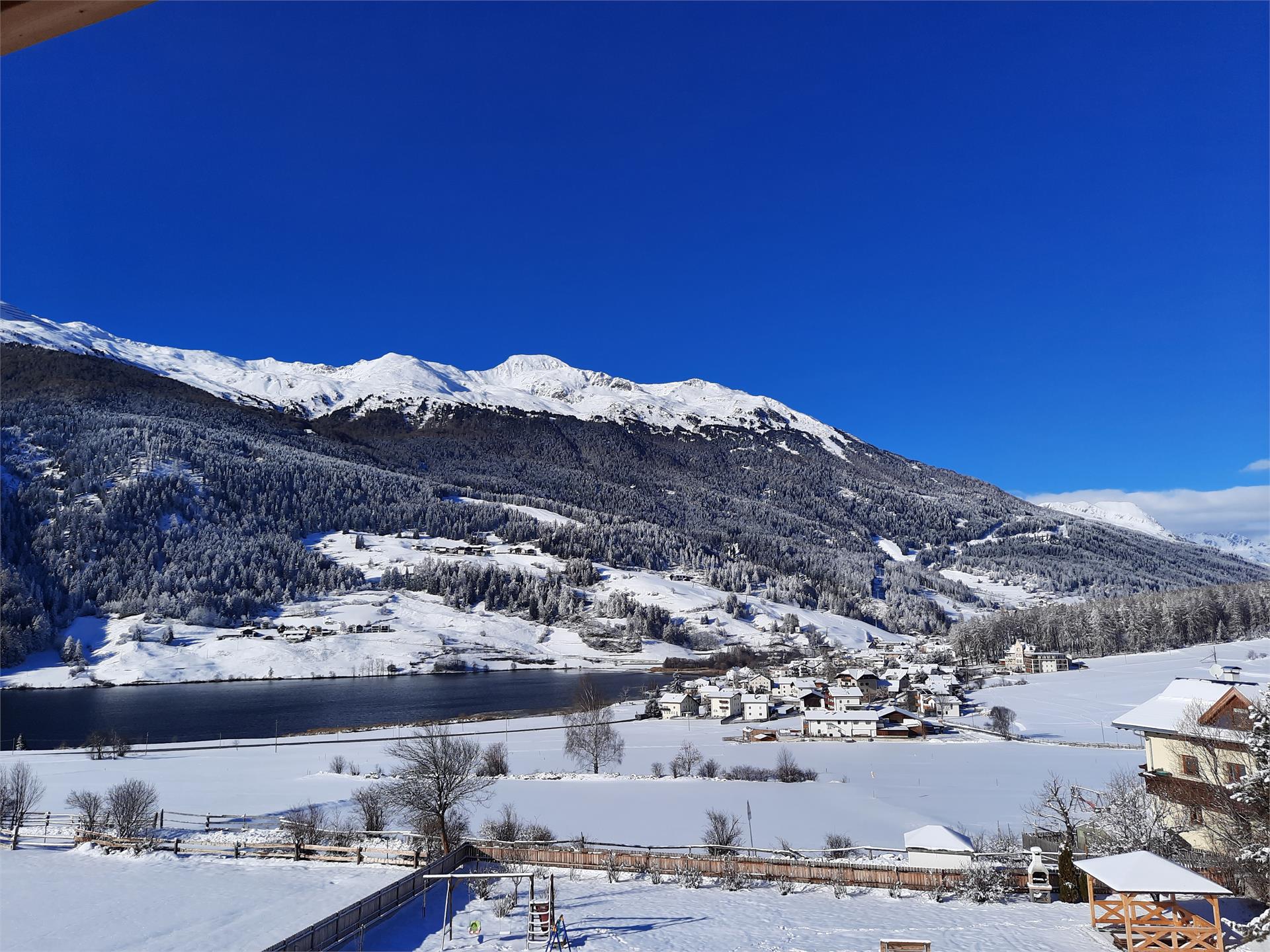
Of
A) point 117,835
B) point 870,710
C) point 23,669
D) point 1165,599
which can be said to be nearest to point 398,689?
point 23,669

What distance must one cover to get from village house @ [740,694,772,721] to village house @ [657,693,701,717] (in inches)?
172

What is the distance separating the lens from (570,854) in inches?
835

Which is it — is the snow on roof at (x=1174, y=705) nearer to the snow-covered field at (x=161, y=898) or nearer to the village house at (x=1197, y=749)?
the village house at (x=1197, y=749)

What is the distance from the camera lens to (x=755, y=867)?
66.9ft

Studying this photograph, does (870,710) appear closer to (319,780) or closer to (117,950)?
(319,780)

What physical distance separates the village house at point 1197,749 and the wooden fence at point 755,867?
456cm

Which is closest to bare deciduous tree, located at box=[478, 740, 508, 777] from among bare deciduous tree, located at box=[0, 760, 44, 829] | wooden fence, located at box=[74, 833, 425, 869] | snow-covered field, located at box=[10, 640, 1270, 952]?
snow-covered field, located at box=[10, 640, 1270, 952]

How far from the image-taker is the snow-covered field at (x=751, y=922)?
49.2ft

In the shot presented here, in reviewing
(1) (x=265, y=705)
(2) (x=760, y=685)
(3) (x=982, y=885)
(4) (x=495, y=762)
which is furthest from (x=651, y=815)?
(1) (x=265, y=705)

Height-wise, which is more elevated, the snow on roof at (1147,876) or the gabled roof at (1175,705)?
the gabled roof at (1175,705)

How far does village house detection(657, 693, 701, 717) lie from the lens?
240 ft

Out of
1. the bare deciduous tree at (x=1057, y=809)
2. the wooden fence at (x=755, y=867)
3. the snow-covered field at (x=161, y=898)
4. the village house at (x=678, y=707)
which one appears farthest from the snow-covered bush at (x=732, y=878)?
the village house at (x=678, y=707)

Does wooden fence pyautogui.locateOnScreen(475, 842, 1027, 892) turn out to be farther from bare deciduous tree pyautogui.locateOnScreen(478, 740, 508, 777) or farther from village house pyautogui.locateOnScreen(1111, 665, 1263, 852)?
bare deciduous tree pyautogui.locateOnScreen(478, 740, 508, 777)

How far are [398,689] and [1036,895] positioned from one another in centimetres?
9038
